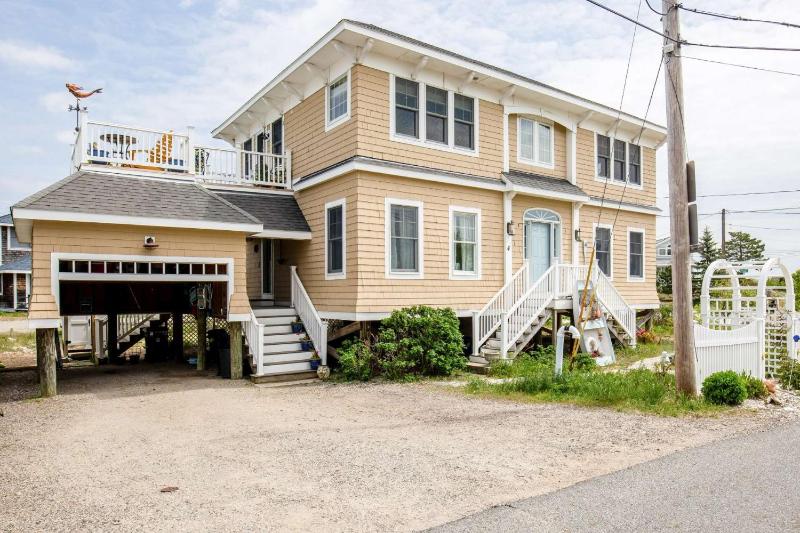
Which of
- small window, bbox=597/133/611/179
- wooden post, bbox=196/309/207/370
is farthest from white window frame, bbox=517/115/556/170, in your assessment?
wooden post, bbox=196/309/207/370

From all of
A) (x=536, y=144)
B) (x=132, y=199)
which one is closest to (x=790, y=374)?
(x=536, y=144)

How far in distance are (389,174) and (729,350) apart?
7794mm

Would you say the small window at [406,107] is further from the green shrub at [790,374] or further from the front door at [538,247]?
the green shrub at [790,374]

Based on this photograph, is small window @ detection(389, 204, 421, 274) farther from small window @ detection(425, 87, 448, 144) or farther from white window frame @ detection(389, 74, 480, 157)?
small window @ detection(425, 87, 448, 144)

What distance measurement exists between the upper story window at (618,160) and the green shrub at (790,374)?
863cm

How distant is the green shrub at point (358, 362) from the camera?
12.6 metres

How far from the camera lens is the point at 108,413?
958 cm

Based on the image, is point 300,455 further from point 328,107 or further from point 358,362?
point 328,107

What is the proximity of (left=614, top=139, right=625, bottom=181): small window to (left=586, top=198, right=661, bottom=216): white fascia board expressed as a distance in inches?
37.2

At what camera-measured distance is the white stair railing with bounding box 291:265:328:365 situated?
44.0 ft

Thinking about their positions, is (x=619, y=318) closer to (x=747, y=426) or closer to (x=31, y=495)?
(x=747, y=426)

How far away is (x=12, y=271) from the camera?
37906 millimetres

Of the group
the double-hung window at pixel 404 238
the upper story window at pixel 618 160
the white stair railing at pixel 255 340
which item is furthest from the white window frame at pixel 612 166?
the white stair railing at pixel 255 340

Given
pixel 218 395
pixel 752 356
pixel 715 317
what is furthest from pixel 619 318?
pixel 218 395
